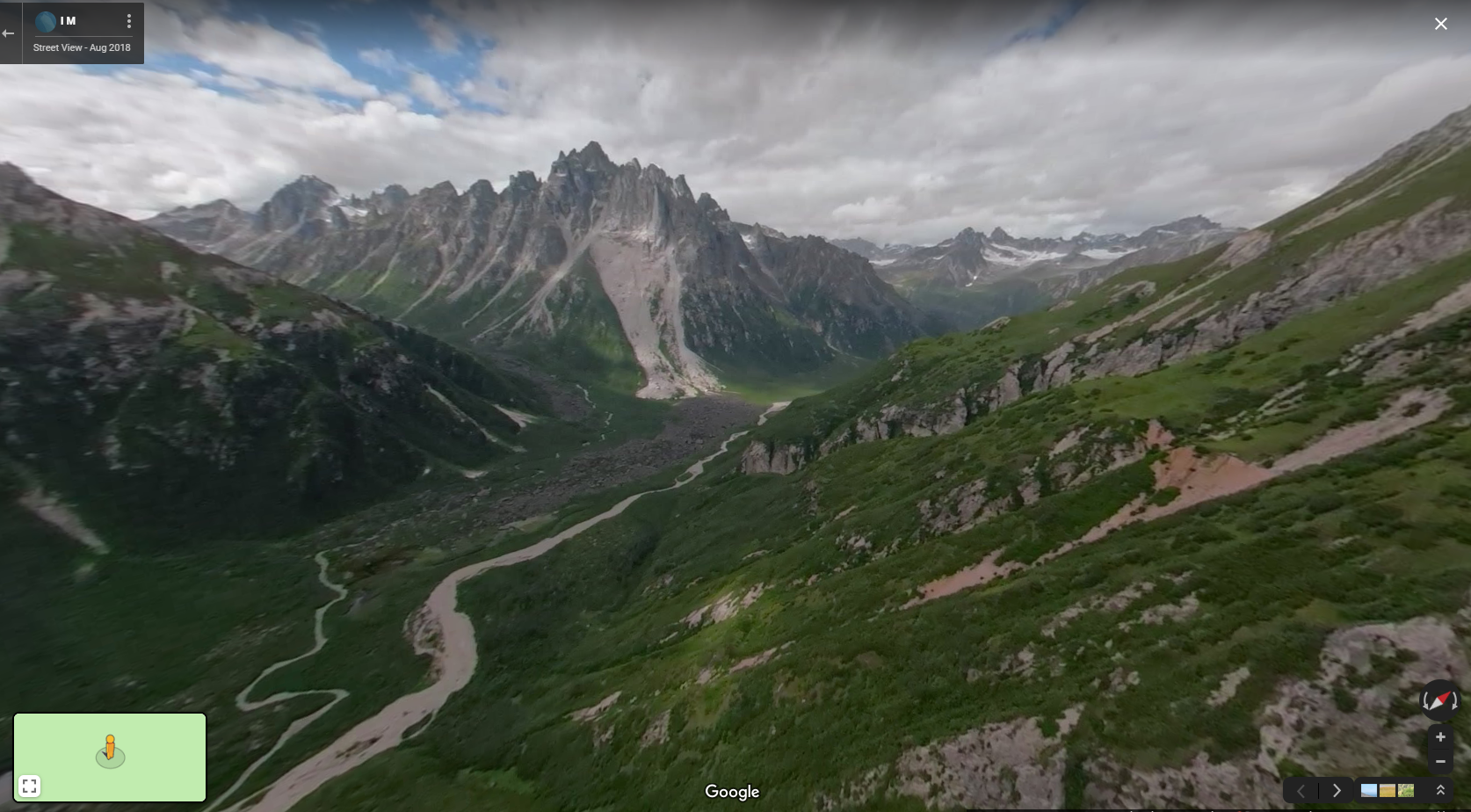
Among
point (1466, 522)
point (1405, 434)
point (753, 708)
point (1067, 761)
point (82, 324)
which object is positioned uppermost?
point (82, 324)

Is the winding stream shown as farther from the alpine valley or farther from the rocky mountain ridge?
the rocky mountain ridge

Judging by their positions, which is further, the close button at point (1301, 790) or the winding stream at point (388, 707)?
the winding stream at point (388, 707)

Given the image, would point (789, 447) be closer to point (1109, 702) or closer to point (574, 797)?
point (574, 797)

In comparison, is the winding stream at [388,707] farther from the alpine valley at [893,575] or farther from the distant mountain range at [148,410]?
the distant mountain range at [148,410]

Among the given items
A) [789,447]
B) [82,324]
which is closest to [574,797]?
[789,447]

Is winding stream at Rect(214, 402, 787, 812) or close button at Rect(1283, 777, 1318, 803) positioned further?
winding stream at Rect(214, 402, 787, 812)

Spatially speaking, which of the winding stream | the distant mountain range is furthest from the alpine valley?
the distant mountain range

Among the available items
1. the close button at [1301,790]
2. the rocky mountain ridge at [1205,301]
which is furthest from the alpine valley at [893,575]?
the rocky mountain ridge at [1205,301]
